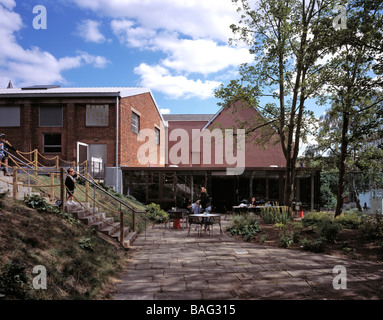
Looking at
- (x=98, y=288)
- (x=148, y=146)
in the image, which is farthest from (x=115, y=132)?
(x=98, y=288)

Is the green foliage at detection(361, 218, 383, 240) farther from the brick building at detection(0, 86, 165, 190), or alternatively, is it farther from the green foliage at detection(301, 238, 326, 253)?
the brick building at detection(0, 86, 165, 190)

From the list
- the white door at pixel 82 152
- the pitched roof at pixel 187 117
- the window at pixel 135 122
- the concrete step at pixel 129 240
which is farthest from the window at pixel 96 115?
the pitched roof at pixel 187 117

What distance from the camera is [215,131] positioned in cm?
1569

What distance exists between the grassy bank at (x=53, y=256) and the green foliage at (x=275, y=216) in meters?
6.79

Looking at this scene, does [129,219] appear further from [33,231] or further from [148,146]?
[148,146]

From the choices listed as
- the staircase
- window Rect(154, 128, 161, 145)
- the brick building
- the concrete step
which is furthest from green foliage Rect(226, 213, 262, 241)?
window Rect(154, 128, 161, 145)

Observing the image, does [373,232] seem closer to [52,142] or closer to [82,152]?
[82,152]

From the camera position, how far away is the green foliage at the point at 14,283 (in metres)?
3.68

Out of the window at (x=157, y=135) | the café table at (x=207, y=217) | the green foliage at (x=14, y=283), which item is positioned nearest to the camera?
the green foliage at (x=14, y=283)

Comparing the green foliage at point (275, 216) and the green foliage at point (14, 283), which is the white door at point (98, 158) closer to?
the green foliage at point (275, 216)

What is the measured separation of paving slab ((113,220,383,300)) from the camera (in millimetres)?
4801

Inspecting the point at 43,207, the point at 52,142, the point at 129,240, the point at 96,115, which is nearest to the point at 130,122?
the point at 96,115

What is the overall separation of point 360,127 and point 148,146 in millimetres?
16166

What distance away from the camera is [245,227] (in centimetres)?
1079
